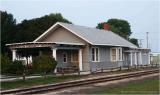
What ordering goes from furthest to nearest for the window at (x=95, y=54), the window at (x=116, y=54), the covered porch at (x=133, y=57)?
the covered porch at (x=133, y=57) → the window at (x=116, y=54) → the window at (x=95, y=54)

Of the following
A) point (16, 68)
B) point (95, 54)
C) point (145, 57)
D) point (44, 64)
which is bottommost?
point (16, 68)

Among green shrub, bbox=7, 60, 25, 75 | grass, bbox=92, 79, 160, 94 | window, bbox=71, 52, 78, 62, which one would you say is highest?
window, bbox=71, 52, 78, 62

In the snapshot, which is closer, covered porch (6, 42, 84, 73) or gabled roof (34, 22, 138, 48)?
covered porch (6, 42, 84, 73)

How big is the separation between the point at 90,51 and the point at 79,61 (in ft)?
5.68

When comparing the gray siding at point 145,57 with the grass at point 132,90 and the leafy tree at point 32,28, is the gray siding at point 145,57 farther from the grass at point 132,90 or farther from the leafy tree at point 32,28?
the grass at point 132,90

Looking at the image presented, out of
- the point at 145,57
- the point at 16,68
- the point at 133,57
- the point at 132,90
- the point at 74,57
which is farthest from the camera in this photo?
the point at 145,57

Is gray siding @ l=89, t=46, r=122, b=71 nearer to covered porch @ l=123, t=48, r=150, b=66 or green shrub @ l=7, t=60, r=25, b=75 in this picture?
covered porch @ l=123, t=48, r=150, b=66

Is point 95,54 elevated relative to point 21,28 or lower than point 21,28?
lower

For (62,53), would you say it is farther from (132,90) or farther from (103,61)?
(132,90)

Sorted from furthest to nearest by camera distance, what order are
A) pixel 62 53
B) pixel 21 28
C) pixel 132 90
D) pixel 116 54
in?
pixel 21 28, pixel 116 54, pixel 62 53, pixel 132 90

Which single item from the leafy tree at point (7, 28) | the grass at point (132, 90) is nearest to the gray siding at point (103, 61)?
the leafy tree at point (7, 28)

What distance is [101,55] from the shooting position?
45.4 meters

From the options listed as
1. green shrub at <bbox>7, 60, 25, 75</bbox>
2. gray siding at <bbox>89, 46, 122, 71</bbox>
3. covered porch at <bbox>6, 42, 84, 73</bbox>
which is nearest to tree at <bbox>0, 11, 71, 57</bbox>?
covered porch at <bbox>6, 42, 84, 73</bbox>

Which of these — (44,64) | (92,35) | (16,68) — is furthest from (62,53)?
(16,68)
